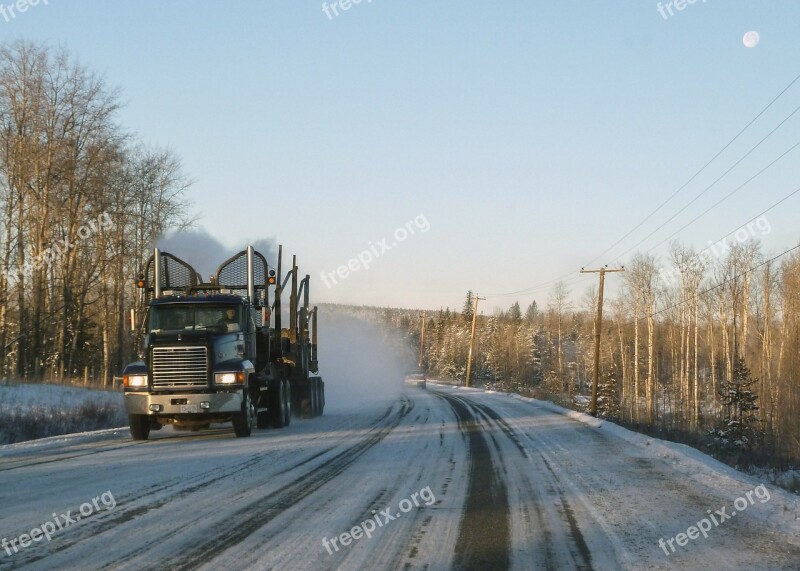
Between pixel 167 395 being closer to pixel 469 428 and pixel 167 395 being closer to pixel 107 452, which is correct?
pixel 107 452

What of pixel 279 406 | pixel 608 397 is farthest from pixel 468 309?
pixel 279 406

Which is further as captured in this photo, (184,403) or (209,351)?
(209,351)

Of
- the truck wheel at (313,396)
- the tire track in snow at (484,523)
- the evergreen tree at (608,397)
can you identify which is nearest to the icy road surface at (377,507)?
the tire track in snow at (484,523)

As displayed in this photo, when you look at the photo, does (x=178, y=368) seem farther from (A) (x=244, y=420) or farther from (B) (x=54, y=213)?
(B) (x=54, y=213)

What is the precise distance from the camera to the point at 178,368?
14.3 meters

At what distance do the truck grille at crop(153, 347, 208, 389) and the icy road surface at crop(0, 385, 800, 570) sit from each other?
4.28ft

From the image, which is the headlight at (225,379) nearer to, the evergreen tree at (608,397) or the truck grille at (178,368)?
the truck grille at (178,368)

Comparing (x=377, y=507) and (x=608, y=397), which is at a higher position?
(x=377, y=507)

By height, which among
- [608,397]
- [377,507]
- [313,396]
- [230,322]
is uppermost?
[230,322]

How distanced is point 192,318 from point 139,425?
2.59 m

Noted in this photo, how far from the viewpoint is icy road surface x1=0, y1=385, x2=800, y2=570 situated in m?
5.86

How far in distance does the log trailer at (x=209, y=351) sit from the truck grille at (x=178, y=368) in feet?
0.07

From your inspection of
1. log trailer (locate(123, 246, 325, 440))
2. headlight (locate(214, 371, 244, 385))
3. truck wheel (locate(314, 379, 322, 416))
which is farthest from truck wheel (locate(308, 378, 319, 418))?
headlight (locate(214, 371, 244, 385))

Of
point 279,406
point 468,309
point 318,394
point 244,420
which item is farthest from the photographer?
point 468,309
